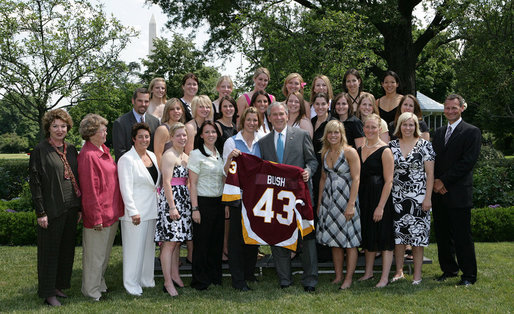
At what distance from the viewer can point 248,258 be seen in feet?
21.5

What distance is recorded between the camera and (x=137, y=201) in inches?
230

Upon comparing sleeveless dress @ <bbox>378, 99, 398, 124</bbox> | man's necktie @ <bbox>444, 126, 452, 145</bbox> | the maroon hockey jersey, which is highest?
sleeveless dress @ <bbox>378, 99, 398, 124</bbox>

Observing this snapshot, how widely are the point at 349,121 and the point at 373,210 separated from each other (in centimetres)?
133

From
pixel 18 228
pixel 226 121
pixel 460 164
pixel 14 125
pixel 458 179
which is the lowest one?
pixel 18 228

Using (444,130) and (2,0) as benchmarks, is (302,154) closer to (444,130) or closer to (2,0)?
(444,130)

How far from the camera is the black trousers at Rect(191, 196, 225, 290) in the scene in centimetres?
602

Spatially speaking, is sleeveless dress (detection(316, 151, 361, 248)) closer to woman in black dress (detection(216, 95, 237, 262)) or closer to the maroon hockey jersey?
the maroon hockey jersey

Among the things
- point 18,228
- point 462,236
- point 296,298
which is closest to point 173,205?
point 296,298

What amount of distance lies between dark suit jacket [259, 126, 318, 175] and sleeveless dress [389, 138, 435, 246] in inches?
46.6

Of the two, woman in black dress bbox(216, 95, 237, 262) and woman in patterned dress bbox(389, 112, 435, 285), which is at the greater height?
woman in black dress bbox(216, 95, 237, 262)

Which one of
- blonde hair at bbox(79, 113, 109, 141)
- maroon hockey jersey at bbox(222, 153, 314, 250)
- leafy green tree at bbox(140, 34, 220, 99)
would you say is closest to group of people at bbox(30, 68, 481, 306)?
blonde hair at bbox(79, 113, 109, 141)

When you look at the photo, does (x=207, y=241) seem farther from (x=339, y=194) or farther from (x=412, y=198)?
(x=412, y=198)

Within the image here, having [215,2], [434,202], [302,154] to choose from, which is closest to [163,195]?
[302,154]

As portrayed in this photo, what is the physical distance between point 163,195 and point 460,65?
10114 millimetres
